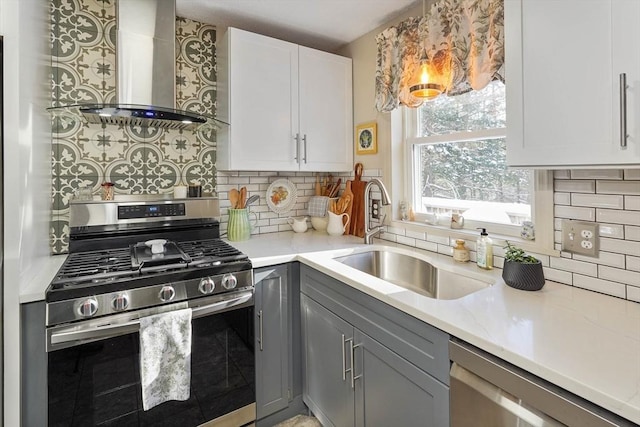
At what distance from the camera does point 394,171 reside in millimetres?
2115

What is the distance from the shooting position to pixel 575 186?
1263mm

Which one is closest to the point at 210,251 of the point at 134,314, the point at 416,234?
the point at 134,314

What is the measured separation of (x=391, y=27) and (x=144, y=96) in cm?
148

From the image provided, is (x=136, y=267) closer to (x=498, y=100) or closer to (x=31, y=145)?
(x=31, y=145)

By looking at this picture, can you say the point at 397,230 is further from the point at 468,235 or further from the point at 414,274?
the point at 468,235

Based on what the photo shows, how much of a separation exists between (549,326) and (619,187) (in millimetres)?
599

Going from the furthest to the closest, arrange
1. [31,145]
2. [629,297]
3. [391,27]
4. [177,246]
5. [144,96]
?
[391,27], [177,246], [144,96], [31,145], [629,297]

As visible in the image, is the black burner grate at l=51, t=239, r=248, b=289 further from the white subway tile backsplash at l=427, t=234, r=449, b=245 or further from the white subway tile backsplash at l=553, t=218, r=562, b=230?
the white subway tile backsplash at l=553, t=218, r=562, b=230

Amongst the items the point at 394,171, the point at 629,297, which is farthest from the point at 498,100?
the point at 629,297

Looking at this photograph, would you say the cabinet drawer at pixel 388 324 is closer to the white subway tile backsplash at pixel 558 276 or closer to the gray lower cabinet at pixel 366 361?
the gray lower cabinet at pixel 366 361

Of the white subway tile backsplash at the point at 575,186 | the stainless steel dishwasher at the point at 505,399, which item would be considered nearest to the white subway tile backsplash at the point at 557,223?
the white subway tile backsplash at the point at 575,186

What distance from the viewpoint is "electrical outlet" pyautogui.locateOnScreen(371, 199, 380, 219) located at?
2.25 m

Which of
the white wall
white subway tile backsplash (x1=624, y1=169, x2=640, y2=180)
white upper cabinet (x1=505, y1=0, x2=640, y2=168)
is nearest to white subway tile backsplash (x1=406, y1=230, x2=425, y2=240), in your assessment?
white upper cabinet (x1=505, y1=0, x2=640, y2=168)

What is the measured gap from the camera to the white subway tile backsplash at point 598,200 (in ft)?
3.78
